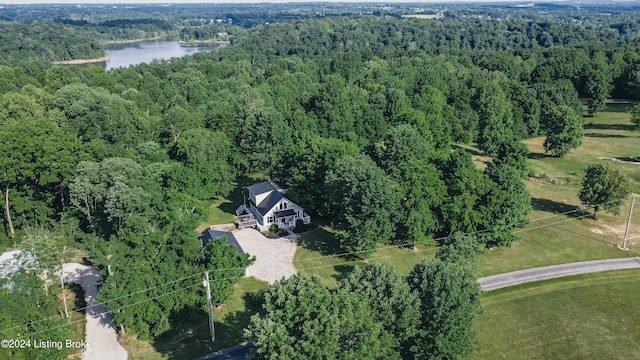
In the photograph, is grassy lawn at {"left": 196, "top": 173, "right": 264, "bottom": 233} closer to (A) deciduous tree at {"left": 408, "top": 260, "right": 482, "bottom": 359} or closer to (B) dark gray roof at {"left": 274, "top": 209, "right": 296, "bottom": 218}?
(B) dark gray roof at {"left": 274, "top": 209, "right": 296, "bottom": 218}

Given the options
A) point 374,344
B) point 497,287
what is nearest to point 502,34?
point 497,287

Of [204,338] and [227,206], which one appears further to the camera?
[227,206]

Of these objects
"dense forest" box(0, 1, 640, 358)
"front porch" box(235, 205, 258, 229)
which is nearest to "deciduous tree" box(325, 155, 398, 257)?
"dense forest" box(0, 1, 640, 358)

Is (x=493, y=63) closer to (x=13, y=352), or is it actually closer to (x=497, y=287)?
(x=497, y=287)

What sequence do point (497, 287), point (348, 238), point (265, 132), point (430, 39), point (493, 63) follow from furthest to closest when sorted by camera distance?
point (430, 39) → point (493, 63) → point (265, 132) → point (348, 238) → point (497, 287)

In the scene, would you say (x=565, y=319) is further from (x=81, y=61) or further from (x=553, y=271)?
(x=81, y=61)

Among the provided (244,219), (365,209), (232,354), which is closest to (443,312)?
(232,354)
